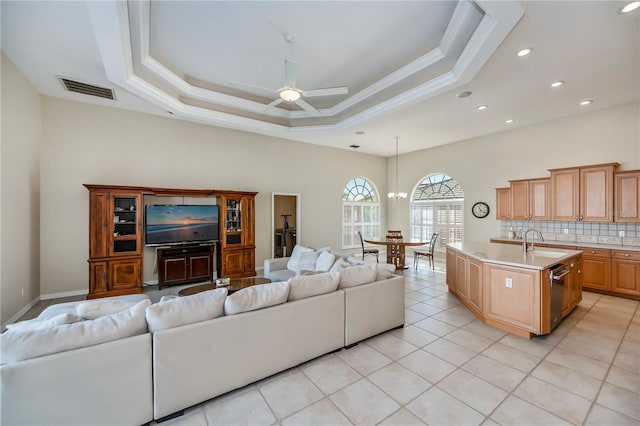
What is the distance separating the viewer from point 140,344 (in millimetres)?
1903

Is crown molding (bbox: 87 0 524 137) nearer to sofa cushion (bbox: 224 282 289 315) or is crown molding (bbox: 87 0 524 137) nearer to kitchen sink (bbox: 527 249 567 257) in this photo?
kitchen sink (bbox: 527 249 567 257)

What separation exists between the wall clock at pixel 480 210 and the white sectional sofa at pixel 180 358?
5.41 metres

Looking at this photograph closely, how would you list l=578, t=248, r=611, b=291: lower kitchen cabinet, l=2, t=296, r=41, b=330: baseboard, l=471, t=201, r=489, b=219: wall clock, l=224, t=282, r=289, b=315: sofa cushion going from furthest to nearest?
l=471, t=201, r=489, b=219: wall clock
l=578, t=248, r=611, b=291: lower kitchen cabinet
l=2, t=296, r=41, b=330: baseboard
l=224, t=282, r=289, b=315: sofa cushion

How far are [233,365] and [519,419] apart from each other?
226cm

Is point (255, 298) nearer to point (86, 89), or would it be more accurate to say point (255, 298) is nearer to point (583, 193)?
point (86, 89)

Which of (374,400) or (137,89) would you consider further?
(137,89)

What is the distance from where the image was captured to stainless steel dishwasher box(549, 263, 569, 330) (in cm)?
326

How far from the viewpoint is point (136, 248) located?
4852 millimetres

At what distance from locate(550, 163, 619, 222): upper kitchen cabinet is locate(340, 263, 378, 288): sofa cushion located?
4639 mm

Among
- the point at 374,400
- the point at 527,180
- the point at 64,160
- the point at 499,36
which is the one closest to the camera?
the point at 374,400

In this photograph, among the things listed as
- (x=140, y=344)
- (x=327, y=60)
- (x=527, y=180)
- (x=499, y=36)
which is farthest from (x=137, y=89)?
(x=527, y=180)

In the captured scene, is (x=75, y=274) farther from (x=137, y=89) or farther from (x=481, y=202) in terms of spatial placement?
(x=481, y=202)

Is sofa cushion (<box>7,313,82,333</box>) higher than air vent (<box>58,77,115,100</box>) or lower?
lower

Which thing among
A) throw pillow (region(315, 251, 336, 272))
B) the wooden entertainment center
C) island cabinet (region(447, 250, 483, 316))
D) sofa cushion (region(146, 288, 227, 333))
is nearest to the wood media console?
the wooden entertainment center
